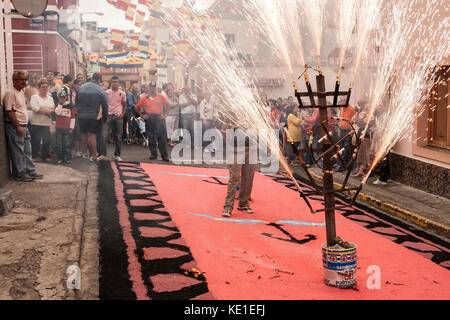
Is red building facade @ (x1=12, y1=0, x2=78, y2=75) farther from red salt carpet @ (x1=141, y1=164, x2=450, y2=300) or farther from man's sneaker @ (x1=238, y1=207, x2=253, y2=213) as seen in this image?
man's sneaker @ (x1=238, y1=207, x2=253, y2=213)

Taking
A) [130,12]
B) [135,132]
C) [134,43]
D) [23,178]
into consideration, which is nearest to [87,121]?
[23,178]

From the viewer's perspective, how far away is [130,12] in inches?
824

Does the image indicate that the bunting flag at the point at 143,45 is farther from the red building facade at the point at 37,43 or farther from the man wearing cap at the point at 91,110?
the man wearing cap at the point at 91,110

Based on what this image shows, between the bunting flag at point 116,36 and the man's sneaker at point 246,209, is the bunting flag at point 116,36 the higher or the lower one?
the higher one

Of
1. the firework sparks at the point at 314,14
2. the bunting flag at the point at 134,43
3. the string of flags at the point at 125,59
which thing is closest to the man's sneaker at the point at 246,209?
the firework sparks at the point at 314,14

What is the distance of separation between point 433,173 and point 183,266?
22.1 feet

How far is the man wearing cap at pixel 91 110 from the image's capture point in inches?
517

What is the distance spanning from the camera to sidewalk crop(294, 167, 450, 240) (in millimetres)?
8680

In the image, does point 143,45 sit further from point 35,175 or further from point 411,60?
point 411,60

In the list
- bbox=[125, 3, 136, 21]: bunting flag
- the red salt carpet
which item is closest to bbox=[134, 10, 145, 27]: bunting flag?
bbox=[125, 3, 136, 21]: bunting flag

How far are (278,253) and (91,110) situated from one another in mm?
7834

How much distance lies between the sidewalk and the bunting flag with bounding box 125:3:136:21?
12.2 m

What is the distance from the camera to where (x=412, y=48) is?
37.1ft

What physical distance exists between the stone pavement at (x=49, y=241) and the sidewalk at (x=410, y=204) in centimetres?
512
